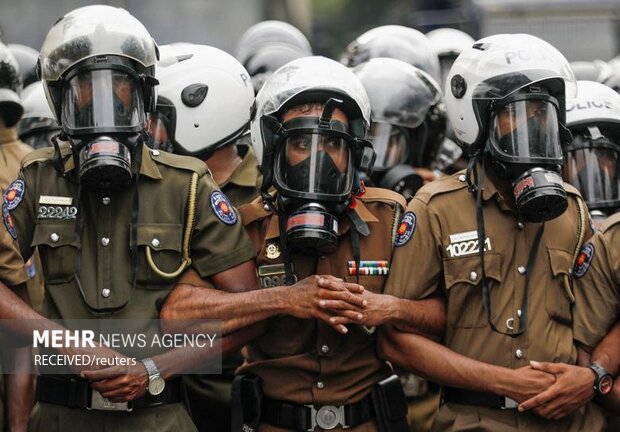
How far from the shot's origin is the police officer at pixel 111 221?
5.16 m

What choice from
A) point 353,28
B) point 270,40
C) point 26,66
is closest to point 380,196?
point 26,66

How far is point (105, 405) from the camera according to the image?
16.9 ft

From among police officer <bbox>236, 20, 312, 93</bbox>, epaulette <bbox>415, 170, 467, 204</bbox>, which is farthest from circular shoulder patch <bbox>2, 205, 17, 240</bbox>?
police officer <bbox>236, 20, 312, 93</bbox>

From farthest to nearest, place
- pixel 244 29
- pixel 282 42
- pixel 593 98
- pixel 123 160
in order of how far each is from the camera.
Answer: pixel 244 29 < pixel 282 42 < pixel 593 98 < pixel 123 160

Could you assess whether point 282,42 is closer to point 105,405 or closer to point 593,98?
point 593,98

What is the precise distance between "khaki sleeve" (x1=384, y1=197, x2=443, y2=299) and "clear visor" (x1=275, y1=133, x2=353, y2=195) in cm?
33

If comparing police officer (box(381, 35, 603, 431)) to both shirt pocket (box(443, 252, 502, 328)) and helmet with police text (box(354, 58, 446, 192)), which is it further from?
helmet with police text (box(354, 58, 446, 192))

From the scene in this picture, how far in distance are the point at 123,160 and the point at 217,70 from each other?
5.49ft

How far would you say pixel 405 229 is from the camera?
5.36m

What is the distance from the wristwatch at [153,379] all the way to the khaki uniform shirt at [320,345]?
0.43 metres

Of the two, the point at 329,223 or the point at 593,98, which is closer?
the point at 329,223

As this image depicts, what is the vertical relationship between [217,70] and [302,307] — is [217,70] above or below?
above

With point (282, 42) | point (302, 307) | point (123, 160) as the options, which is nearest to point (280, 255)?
point (302, 307)

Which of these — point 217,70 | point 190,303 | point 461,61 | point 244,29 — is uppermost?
point 244,29
